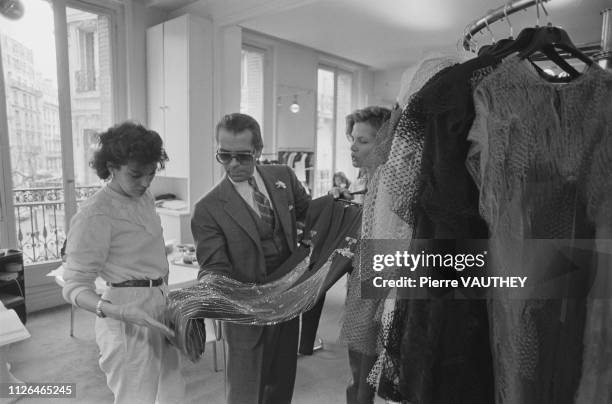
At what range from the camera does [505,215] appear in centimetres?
80

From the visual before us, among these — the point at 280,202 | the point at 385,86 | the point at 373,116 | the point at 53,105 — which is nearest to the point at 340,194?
the point at 280,202

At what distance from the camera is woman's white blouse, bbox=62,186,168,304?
1.33 m

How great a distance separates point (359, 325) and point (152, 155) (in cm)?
91

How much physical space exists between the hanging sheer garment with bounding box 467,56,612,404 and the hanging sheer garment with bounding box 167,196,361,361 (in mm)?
593

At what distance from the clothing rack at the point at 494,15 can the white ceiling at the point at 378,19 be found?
2.44 meters

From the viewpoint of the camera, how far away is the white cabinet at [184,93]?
13.4 ft

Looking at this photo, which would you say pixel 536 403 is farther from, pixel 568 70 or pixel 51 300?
pixel 51 300

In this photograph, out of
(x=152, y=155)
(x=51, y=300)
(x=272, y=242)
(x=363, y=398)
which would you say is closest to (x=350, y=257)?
(x=272, y=242)

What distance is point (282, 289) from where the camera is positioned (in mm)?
1449

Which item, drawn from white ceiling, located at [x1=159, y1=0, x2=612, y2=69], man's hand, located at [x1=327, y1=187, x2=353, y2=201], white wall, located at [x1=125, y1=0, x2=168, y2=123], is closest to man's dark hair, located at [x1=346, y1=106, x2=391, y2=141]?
man's hand, located at [x1=327, y1=187, x2=353, y2=201]

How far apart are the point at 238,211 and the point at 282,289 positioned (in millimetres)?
317

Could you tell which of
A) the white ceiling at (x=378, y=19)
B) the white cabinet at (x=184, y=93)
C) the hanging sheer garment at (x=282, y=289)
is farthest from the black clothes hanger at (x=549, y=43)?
the white cabinet at (x=184, y=93)

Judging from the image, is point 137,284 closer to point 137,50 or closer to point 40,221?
point 40,221

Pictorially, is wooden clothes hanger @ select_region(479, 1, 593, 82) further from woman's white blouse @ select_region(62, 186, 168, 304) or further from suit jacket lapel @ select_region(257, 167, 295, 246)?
woman's white blouse @ select_region(62, 186, 168, 304)
